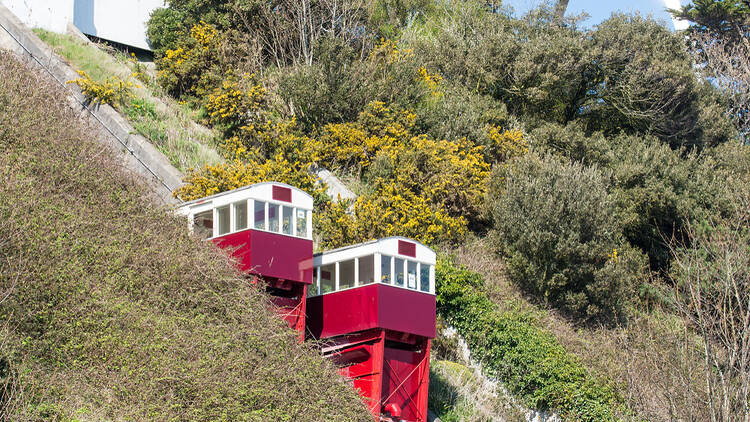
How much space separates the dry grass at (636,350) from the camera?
21.7 m

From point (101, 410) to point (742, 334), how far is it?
12.1 m

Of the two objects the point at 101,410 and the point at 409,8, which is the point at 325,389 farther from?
the point at 409,8

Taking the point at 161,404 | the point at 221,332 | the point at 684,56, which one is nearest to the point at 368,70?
the point at 684,56

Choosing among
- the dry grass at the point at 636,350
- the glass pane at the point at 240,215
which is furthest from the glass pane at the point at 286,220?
the dry grass at the point at 636,350

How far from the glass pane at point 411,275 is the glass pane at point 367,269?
86 centimetres

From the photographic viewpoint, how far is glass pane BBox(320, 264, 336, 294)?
24750mm

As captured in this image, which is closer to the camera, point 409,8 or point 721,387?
point 721,387

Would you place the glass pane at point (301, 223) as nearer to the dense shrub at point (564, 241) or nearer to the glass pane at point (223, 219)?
the glass pane at point (223, 219)

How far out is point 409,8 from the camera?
45.9 metres

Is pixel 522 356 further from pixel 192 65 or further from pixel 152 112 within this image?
pixel 192 65

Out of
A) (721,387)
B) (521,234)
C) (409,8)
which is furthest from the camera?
(409,8)

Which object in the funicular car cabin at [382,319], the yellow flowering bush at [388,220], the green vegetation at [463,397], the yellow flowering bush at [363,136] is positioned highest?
the yellow flowering bush at [363,136]

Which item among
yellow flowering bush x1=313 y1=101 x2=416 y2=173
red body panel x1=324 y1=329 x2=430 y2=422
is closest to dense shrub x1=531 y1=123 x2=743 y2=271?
yellow flowering bush x1=313 y1=101 x2=416 y2=173

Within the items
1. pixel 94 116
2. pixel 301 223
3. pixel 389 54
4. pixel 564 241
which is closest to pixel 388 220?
pixel 564 241
